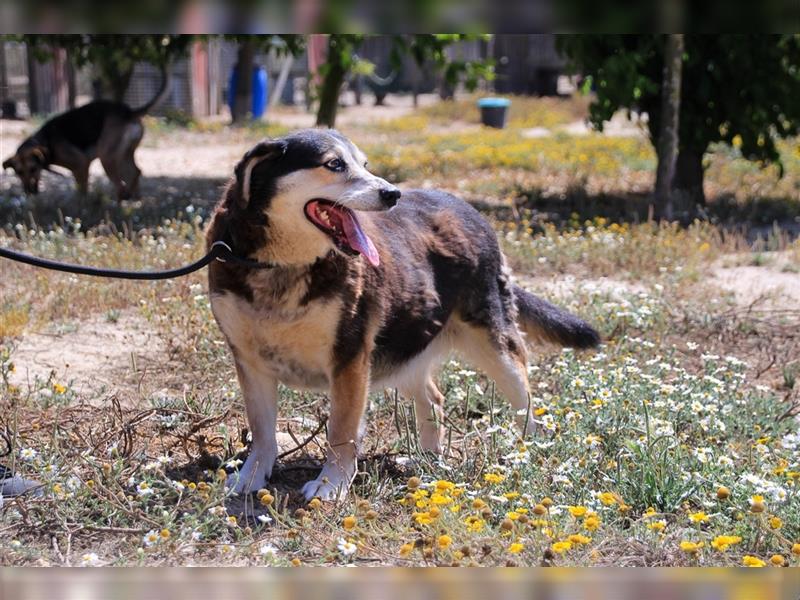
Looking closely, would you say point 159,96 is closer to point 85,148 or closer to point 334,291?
point 85,148

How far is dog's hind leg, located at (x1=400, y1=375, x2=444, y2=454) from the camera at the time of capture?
512cm

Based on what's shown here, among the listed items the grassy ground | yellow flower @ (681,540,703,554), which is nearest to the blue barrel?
the grassy ground

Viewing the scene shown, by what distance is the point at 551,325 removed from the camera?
5.35 m

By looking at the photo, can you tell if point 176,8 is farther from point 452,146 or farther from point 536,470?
point 452,146

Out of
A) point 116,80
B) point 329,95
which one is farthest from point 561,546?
point 116,80

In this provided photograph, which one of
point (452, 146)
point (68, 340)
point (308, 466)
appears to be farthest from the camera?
point (452, 146)

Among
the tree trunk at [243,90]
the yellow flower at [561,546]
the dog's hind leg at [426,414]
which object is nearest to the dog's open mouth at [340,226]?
the dog's hind leg at [426,414]

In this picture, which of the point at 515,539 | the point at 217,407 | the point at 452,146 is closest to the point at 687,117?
the point at 452,146

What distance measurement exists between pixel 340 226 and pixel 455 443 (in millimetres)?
1490

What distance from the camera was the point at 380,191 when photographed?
3.97m

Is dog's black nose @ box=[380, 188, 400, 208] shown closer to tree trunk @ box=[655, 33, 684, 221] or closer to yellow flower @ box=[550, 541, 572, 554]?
yellow flower @ box=[550, 541, 572, 554]

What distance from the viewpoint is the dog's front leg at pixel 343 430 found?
14.2 feet

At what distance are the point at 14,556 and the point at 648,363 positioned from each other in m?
3.40

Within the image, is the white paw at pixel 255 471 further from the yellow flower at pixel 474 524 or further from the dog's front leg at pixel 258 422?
the yellow flower at pixel 474 524
